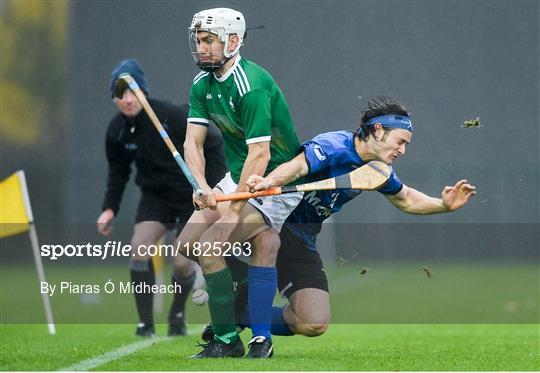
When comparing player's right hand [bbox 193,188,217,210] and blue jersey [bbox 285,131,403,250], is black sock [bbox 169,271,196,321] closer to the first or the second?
blue jersey [bbox 285,131,403,250]

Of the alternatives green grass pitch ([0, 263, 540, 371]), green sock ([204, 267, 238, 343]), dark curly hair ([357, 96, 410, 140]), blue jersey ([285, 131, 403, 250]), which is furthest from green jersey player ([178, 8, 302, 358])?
dark curly hair ([357, 96, 410, 140])

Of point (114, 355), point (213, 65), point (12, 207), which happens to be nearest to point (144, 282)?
point (12, 207)

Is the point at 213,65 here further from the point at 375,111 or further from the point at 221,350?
the point at 221,350

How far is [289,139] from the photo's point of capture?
673cm

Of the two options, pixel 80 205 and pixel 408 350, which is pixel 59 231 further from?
pixel 408 350

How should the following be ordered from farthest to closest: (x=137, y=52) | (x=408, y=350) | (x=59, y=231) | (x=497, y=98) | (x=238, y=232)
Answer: (x=59, y=231) → (x=497, y=98) → (x=137, y=52) → (x=408, y=350) → (x=238, y=232)

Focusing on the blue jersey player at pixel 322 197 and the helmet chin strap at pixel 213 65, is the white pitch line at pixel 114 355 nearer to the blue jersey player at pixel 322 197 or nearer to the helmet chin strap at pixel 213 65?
the blue jersey player at pixel 322 197

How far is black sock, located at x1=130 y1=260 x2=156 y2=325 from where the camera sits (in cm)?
840

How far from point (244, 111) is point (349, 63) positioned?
11.4ft

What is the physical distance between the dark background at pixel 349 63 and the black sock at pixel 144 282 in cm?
177

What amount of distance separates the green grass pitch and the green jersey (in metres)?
1.10

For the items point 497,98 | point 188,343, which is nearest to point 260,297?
point 188,343

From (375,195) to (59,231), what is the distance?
3379mm

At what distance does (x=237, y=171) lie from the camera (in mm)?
6742
